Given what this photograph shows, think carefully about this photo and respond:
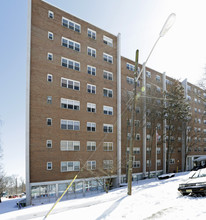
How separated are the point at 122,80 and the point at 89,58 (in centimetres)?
827

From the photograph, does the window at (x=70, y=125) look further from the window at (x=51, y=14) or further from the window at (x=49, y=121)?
the window at (x=51, y=14)

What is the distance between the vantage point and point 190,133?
44.7 meters

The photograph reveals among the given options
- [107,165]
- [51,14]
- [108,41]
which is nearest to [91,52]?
[108,41]

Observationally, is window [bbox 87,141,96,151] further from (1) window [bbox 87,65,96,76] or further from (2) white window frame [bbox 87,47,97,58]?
(2) white window frame [bbox 87,47,97,58]

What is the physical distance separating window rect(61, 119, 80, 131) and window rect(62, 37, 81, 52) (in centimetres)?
1103

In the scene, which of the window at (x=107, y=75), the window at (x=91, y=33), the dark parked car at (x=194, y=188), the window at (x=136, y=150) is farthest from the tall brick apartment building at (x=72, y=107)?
the dark parked car at (x=194, y=188)

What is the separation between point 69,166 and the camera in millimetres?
22297

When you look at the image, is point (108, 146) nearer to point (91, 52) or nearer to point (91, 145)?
point (91, 145)

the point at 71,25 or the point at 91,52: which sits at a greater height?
the point at 71,25

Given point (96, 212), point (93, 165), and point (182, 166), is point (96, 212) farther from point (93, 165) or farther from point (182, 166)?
point (182, 166)

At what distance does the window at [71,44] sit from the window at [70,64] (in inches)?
83.0

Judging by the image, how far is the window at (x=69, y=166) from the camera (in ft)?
71.6

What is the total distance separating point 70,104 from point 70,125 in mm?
3022

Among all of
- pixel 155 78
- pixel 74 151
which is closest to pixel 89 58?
pixel 74 151
